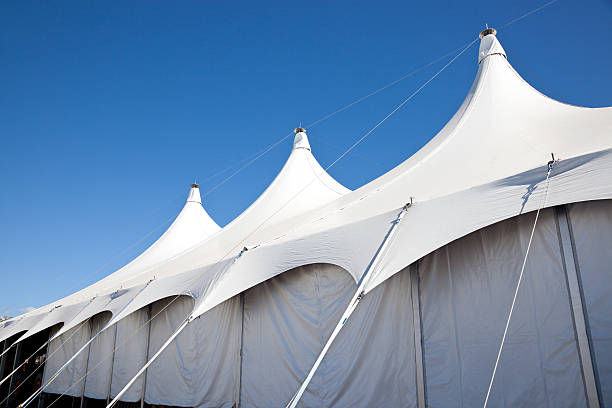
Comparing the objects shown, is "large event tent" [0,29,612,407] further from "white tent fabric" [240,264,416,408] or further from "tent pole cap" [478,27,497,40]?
"tent pole cap" [478,27,497,40]

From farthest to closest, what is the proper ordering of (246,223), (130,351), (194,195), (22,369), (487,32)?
(194,195), (22,369), (246,223), (130,351), (487,32)

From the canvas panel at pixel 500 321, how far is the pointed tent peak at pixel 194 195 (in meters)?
9.10

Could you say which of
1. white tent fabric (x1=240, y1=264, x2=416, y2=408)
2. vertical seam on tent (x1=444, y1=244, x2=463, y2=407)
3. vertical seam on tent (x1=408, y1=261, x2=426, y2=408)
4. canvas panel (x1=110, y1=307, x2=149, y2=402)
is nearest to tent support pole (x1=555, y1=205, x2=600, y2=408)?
vertical seam on tent (x1=444, y1=244, x2=463, y2=407)

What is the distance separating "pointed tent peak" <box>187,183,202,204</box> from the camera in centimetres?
1169

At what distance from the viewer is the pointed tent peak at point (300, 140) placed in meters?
8.73

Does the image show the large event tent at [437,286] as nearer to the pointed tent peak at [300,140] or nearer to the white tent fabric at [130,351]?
the white tent fabric at [130,351]

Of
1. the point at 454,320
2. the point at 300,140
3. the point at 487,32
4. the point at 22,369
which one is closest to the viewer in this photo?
the point at 454,320

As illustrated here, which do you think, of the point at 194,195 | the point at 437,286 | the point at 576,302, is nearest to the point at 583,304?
the point at 576,302

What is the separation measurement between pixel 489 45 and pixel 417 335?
4.74m

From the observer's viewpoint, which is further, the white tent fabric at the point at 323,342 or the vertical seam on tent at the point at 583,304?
the white tent fabric at the point at 323,342

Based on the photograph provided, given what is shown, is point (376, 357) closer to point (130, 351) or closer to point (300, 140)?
point (130, 351)

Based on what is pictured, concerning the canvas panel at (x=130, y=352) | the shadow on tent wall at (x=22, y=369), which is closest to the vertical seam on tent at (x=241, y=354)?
the canvas panel at (x=130, y=352)

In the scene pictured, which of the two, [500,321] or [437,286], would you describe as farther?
[437,286]

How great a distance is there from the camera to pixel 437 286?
3.43 metres
